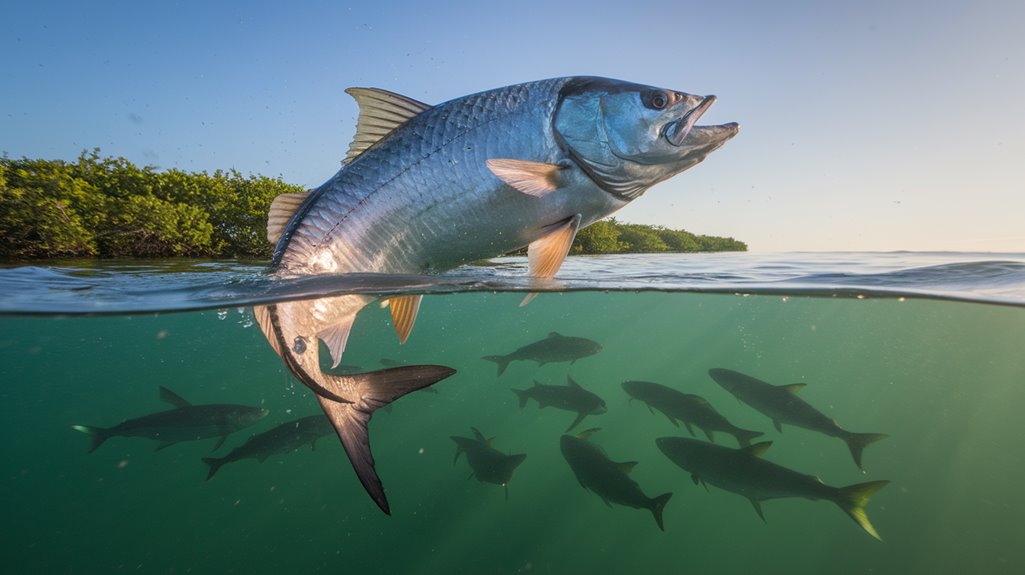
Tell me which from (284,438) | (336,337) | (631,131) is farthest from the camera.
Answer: (284,438)

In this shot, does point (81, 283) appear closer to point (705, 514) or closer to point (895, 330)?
point (895, 330)

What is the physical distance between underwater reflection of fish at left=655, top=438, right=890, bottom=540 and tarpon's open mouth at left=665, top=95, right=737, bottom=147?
19.5 feet

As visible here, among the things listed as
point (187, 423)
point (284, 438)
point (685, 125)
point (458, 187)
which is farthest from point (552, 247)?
point (187, 423)

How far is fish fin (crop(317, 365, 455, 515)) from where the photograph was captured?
6.46 ft

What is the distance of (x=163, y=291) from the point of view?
612cm

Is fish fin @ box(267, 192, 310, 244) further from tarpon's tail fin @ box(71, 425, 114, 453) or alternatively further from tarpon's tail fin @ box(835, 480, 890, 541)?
tarpon's tail fin @ box(835, 480, 890, 541)

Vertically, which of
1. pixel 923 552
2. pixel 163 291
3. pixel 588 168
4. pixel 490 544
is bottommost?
pixel 923 552

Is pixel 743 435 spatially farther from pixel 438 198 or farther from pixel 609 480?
pixel 438 198

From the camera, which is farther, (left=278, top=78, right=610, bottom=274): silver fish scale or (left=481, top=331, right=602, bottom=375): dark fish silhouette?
(left=481, top=331, right=602, bottom=375): dark fish silhouette

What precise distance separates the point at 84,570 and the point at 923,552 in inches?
1638

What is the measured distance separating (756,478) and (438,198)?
21.5 feet

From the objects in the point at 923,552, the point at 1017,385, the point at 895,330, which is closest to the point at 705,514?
the point at 923,552

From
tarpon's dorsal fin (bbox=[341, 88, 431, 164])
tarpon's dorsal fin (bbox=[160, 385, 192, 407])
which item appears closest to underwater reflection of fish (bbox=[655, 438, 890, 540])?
tarpon's dorsal fin (bbox=[341, 88, 431, 164])

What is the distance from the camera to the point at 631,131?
2006 mm
